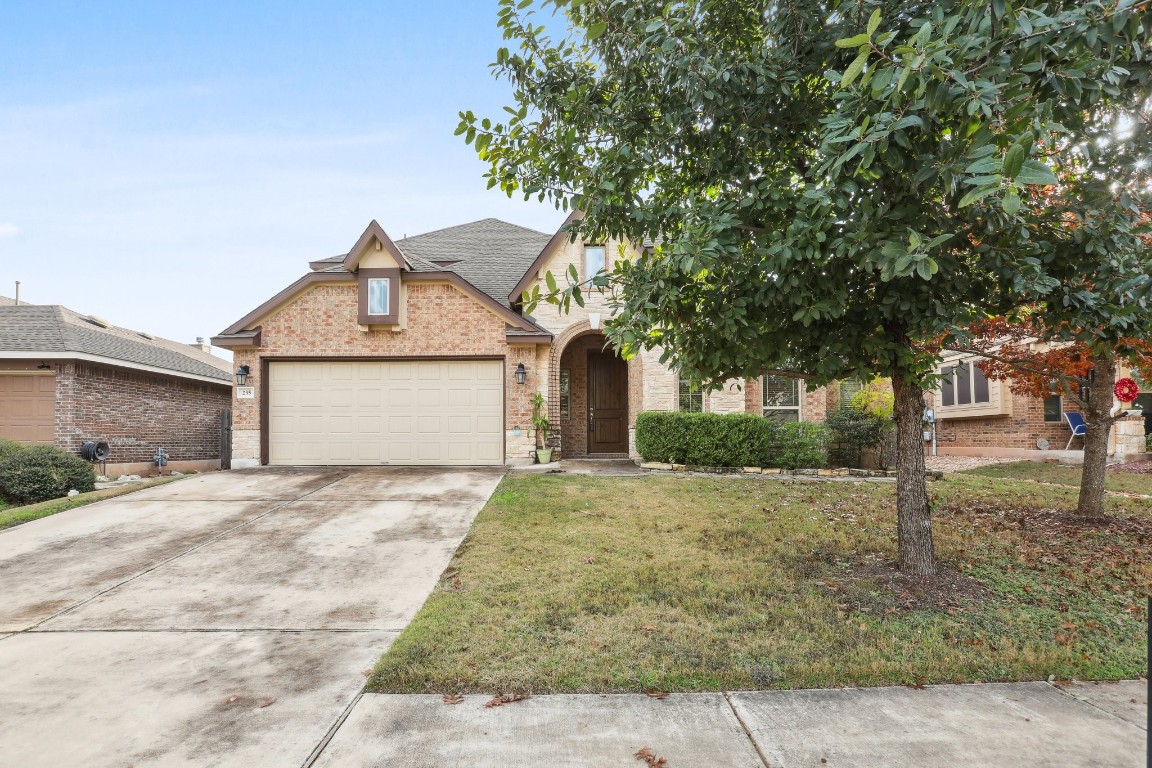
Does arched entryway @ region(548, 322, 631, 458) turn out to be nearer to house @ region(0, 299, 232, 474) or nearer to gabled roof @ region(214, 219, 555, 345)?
gabled roof @ region(214, 219, 555, 345)

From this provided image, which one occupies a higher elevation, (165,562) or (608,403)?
(608,403)

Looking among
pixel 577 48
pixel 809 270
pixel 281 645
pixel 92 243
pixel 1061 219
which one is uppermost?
pixel 92 243

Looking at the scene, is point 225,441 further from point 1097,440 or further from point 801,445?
point 1097,440

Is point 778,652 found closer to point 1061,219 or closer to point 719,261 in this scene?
point 719,261

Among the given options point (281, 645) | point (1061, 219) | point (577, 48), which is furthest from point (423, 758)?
point (1061, 219)

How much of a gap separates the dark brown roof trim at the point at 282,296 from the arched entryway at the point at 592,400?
5527 millimetres

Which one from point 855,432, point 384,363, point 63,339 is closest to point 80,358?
point 63,339

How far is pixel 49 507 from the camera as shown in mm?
8438

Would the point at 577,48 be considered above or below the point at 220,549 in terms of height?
above

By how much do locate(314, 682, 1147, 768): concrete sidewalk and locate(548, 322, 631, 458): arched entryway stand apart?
1136 centimetres

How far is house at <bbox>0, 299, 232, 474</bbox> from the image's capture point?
12.6 m

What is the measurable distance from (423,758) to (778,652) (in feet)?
7.69

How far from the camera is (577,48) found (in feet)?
16.8

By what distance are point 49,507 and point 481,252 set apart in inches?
448
